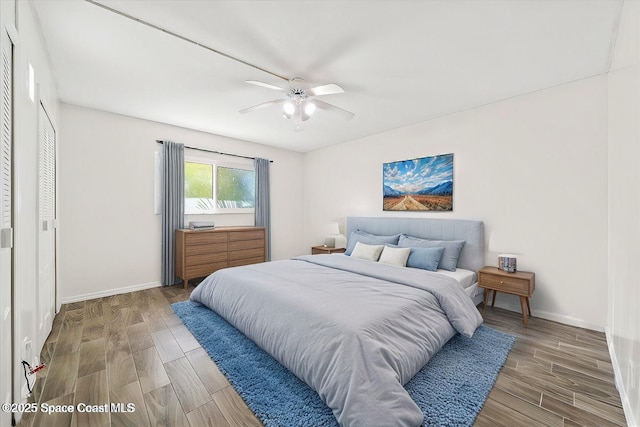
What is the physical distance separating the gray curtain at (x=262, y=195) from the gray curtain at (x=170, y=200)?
138cm

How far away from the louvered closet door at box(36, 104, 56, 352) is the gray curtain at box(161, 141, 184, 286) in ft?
4.30

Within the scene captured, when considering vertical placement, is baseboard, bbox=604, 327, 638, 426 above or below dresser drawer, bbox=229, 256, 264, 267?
below

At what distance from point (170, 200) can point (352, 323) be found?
3632mm

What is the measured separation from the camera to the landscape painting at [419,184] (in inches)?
144

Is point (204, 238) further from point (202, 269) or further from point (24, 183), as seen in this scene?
point (24, 183)

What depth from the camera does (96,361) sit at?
6.80ft

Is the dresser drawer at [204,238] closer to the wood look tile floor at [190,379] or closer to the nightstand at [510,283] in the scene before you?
the wood look tile floor at [190,379]

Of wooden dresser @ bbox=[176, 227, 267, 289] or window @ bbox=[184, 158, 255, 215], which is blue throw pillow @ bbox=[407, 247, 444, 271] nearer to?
wooden dresser @ bbox=[176, 227, 267, 289]

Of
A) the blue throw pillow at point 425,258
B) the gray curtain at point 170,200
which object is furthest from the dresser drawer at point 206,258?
the blue throw pillow at point 425,258

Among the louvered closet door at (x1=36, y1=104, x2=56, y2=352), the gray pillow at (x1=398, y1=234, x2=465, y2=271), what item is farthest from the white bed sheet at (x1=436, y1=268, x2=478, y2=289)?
the louvered closet door at (x1=36, y1=104, x2=56, y2=352)

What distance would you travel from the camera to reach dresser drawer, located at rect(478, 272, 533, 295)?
2.68 metres

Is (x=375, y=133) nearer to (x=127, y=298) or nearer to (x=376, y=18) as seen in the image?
(x=376, y=18)

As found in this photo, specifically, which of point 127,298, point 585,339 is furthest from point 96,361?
point 585,339

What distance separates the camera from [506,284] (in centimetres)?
281
